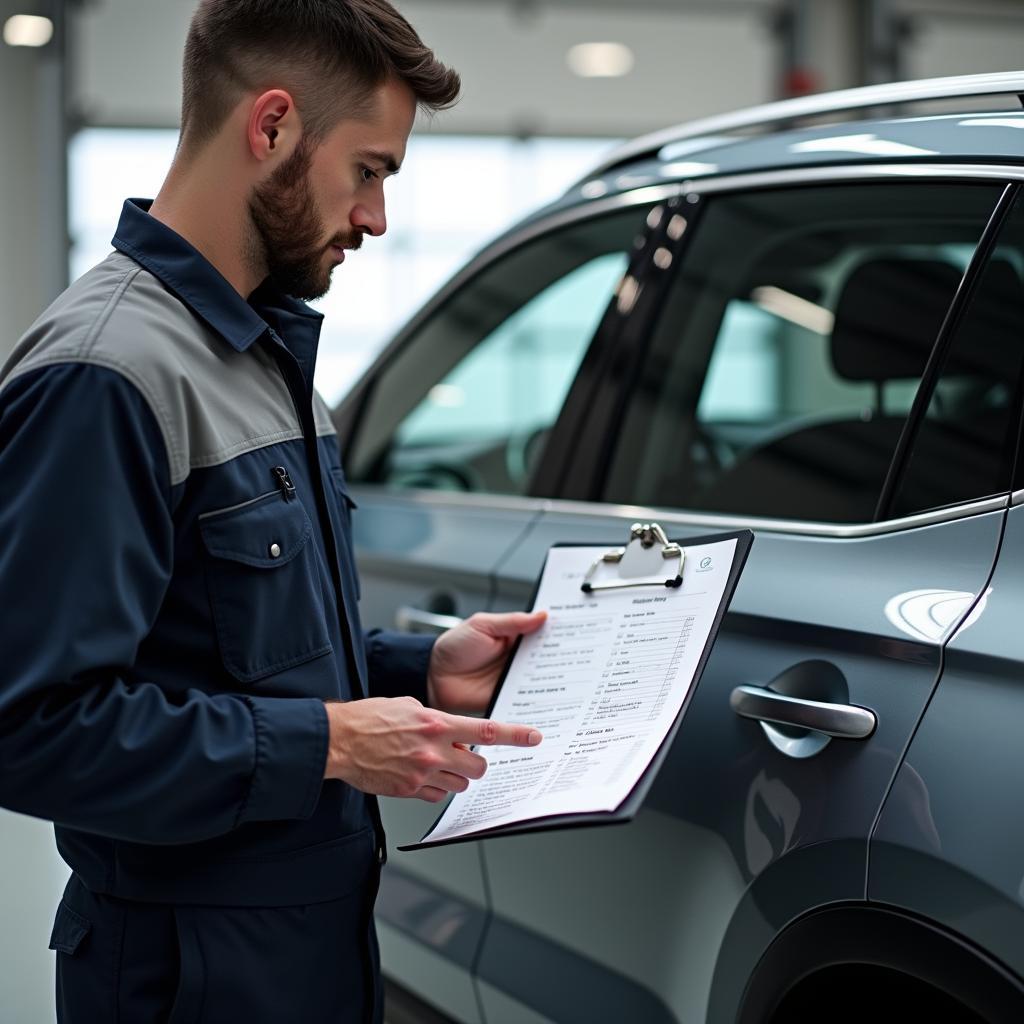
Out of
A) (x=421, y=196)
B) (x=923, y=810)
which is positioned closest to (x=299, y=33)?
(x=923, y=810)

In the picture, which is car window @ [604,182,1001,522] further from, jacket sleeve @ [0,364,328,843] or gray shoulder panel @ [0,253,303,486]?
jacket sleeve @ [0,364,328,843]

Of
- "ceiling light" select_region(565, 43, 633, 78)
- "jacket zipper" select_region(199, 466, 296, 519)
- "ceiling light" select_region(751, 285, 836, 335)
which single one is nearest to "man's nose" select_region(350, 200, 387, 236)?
"jacket zipper" select_region(199, 466, 296, 519)

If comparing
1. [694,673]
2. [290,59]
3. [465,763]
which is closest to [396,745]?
[465,763]

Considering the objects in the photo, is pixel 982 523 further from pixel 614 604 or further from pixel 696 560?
pixel 614 604

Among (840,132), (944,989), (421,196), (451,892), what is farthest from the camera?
(421,196)

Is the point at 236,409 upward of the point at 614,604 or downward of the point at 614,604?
Answer: upward

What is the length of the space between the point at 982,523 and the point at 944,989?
44 centimetres

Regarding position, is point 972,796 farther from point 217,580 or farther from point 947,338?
point 217,580

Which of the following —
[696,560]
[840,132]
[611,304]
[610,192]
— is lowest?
[696,560]

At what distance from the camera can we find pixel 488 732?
1221 millimetres

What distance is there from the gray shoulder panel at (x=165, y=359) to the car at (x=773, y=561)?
1.99ft

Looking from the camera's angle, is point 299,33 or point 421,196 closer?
point 299,33

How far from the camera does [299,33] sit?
1216mm

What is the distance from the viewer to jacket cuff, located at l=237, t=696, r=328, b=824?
3.60 feet
